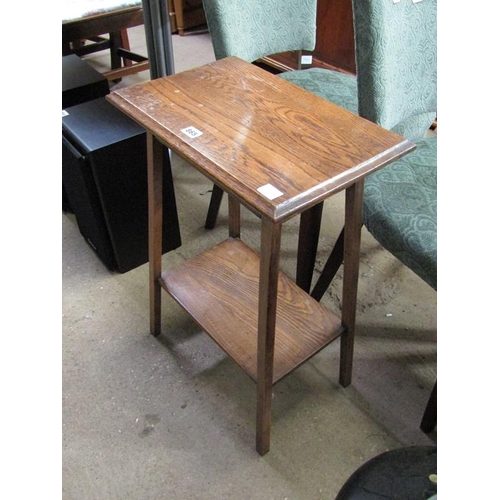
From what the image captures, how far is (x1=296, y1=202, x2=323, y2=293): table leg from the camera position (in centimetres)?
113

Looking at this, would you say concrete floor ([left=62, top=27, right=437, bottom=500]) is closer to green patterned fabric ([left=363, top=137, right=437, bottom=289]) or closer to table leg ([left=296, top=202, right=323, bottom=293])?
table leg ([left=296, top=202, right=323, bottom=293])

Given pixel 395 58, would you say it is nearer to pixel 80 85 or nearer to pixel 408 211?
pixel 408 211

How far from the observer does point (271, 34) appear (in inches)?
54.2

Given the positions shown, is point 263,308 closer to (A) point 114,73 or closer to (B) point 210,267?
(B) point 210,267

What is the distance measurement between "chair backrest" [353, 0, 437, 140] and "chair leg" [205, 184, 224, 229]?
61cm

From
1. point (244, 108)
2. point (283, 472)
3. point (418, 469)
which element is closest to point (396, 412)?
point (283, 472)

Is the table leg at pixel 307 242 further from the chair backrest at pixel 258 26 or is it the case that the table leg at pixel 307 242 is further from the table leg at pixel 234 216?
the chair backrest at pixel 258 26

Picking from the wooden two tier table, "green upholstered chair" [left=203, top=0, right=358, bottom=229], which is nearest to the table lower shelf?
the wooden two tier table

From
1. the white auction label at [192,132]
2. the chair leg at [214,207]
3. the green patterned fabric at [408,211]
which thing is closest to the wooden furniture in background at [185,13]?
the chair leg at [214,207]

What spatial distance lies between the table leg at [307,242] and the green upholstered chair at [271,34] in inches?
14.5

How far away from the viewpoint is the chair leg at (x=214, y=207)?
4.95ft

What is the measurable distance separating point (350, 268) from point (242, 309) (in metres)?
0.29

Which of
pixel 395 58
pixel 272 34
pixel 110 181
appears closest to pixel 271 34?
Result: pixel 272 34

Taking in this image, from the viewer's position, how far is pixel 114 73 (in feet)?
6.70
